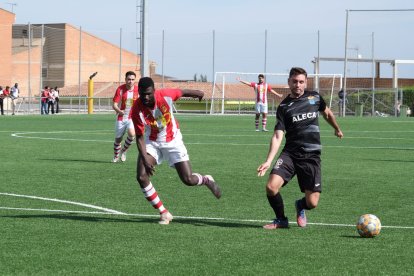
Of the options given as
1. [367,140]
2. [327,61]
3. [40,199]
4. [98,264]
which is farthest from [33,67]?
[98,264]

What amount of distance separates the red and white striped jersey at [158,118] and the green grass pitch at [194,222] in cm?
100

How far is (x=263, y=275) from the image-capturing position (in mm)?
7523

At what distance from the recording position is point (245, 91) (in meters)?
66.5

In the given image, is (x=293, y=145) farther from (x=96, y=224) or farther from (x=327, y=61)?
(x=327, y=61)

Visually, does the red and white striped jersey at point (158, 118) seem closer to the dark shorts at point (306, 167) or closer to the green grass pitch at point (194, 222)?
the green grass pitch at point (194, 222)

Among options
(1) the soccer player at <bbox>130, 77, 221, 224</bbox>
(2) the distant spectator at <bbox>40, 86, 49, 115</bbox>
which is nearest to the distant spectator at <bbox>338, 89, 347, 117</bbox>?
(2) the distant spectator at <bbox>40, 86, 49, 115</bbox>

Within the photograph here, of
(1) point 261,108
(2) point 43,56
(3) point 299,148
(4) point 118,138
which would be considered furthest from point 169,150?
(2) point 43,56

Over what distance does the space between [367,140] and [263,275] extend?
2193 centimetres

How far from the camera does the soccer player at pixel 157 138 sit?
10820 millimetres

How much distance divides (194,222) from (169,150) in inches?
37.5

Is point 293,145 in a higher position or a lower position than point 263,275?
higher

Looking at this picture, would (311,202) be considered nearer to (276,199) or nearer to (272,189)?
(276,199)

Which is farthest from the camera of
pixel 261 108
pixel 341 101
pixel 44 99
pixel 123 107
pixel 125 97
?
pixel 341 101

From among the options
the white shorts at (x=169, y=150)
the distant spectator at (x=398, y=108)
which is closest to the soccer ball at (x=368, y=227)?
the white shorts at (x=169, y=150)
